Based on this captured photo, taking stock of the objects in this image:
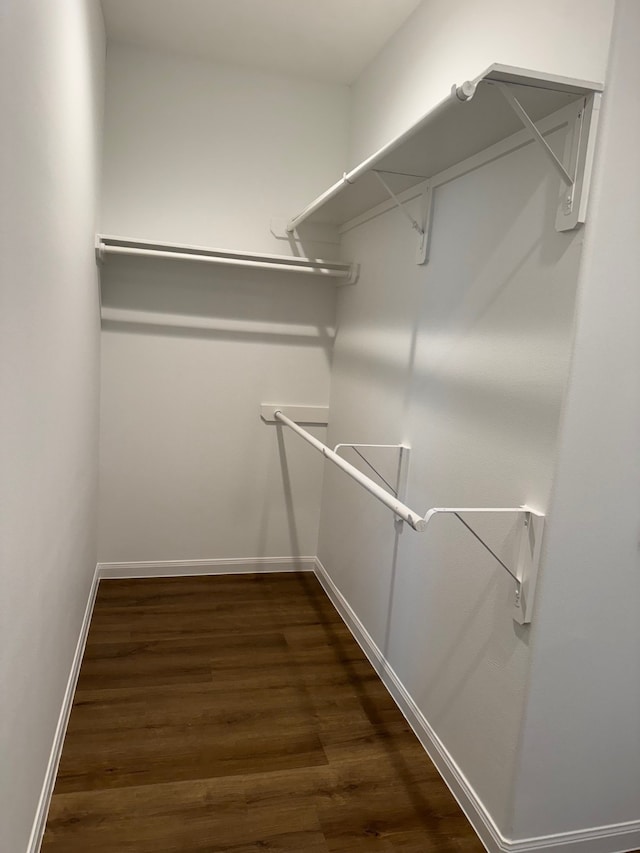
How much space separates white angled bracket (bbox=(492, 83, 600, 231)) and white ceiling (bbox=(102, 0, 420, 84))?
4.43 ft

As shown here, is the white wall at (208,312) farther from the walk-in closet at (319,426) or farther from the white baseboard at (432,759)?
the white baseboard at (432,759)

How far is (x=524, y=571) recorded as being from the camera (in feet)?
5.47

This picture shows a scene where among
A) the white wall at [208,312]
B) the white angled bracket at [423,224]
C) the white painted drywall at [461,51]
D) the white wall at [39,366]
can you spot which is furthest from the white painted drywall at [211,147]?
the white angled bracket at [423,224]

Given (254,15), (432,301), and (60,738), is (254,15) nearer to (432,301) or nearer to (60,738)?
(432,301)

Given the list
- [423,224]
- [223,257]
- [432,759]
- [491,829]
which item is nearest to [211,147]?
[223,257]

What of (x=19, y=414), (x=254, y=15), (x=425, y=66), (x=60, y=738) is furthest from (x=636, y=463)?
(x=254, y=15)

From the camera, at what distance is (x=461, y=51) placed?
209cm

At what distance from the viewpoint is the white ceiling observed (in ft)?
8.33

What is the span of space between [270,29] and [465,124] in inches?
58.1

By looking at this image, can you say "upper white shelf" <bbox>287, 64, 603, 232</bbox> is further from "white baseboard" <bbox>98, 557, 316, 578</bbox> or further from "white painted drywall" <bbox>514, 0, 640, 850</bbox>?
"white baseboard" <bbox>98, 557, 316, 578</bbox>

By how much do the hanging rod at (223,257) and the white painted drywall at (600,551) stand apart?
5.81 feet

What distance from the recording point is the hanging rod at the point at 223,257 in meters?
2.91

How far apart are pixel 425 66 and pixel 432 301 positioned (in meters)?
0.92

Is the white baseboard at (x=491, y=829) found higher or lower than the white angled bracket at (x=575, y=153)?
lower
